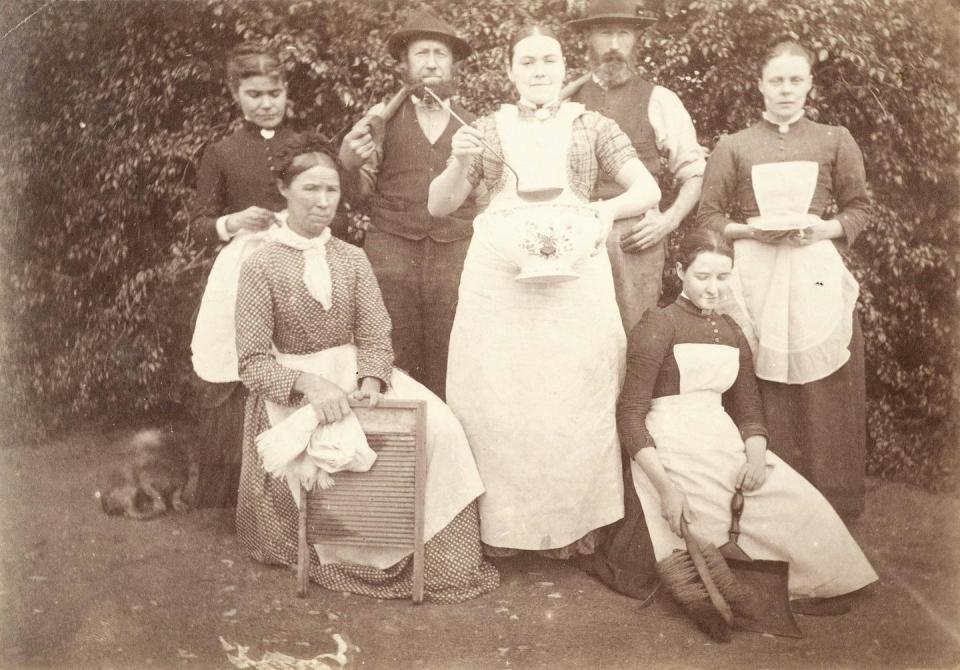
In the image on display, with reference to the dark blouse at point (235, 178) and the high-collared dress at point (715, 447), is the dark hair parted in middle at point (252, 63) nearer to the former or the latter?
the dark blouse at point (235, 178)

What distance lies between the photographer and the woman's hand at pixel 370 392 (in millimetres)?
3445

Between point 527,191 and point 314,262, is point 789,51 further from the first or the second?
point 314,262

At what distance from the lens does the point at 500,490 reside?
358cm

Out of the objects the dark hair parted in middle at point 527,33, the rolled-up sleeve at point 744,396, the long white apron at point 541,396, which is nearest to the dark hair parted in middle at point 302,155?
the long white apron at point 541,396

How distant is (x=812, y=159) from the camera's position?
12.0 ft

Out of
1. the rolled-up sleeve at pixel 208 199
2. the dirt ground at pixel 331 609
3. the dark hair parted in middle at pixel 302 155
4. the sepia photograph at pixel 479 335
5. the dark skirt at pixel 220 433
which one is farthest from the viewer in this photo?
the dark skirt at pixel 220 433

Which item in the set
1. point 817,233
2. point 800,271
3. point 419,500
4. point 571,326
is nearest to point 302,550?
point 419,500

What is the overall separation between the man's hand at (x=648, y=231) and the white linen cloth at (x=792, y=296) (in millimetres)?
316

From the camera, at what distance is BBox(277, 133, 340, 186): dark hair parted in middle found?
352 centimetres

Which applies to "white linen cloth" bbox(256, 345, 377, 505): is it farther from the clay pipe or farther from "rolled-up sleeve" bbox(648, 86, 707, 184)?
"rolled-up sleeve" bbox(648, 86, 707, 184)

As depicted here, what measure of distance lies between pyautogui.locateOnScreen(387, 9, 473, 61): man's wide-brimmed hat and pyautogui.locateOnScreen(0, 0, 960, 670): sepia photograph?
2 cm

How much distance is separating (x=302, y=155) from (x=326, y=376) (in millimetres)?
816

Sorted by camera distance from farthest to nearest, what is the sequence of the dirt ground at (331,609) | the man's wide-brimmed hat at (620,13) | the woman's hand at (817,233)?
the man's wide-brimmed hat at (620,13), the woman's hand at (817,233), the dirt ground at (331,609)

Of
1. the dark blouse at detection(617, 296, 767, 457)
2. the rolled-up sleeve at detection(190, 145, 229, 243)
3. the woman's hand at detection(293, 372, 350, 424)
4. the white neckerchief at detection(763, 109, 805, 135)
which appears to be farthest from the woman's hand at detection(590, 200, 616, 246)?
the rolled-up sleeve at detection(190, 145, 229, 243)
